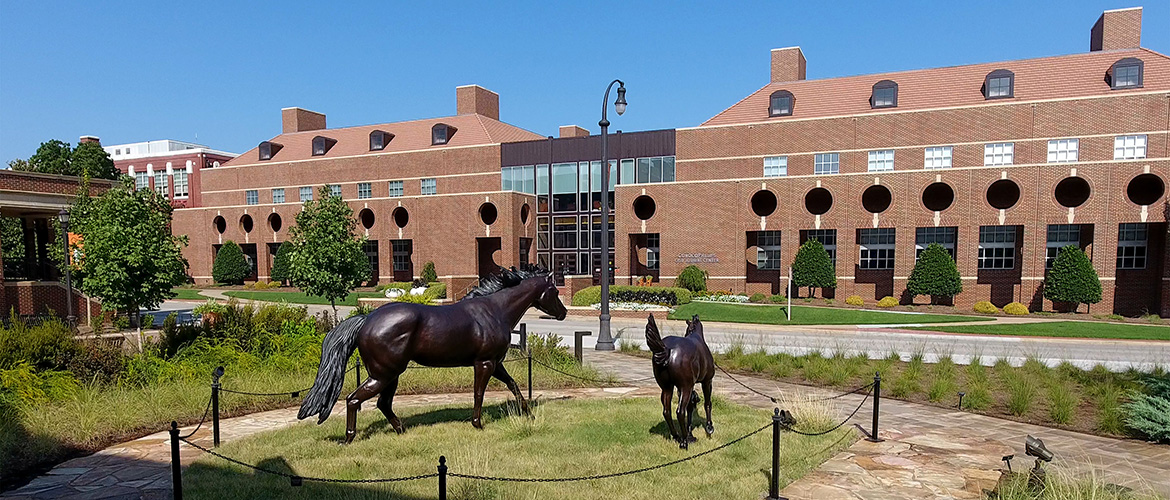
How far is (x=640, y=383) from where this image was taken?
40.0 feet

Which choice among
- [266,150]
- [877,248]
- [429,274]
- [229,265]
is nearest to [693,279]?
[877,248]

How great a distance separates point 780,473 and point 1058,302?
31.2 m

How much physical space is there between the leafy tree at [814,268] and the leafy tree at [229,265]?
4272 centimetres

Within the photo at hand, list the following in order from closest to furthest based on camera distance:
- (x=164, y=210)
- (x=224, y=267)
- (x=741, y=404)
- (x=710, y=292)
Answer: (x=741, y=404) < (x=164, y=210) < (x=710, y=292) < (x=224, y=267)

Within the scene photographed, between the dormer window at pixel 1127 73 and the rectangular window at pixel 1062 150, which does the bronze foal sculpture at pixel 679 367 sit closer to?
the rectangular window at pixel 1062 150

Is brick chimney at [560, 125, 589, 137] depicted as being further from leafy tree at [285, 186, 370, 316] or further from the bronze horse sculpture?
the bronze horse sculpture

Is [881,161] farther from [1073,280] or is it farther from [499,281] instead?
[499,281]

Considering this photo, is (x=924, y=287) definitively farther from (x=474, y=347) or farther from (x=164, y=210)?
(x=164, y=210)

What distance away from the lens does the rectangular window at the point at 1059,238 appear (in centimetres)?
3094

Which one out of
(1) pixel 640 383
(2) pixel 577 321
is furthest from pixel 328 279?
(1) pixel 640 383

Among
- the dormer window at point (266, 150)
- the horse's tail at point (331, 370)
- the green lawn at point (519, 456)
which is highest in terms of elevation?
the dormer window at point (266, 150)

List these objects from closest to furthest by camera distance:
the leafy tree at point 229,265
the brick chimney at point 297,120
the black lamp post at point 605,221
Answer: the black lamp post at point 605,221
the leafy tree at point 229,265
the brick chimney at point 297,120

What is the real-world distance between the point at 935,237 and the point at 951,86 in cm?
913

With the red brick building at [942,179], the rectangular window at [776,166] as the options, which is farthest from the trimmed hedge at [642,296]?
the rectangular window at [776,166]
